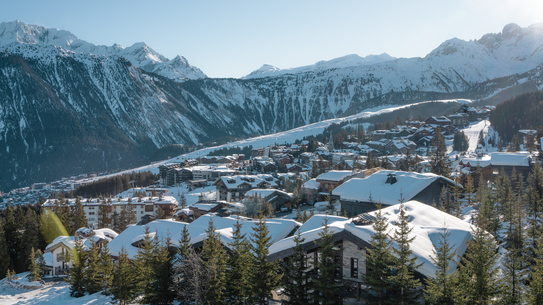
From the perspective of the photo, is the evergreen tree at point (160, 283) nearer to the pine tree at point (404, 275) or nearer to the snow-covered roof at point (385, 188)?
the pine tree at point (404, 275)

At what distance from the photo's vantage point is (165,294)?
2692cm

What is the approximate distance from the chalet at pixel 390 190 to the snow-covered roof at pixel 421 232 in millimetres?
13753

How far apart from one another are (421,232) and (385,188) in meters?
21.9

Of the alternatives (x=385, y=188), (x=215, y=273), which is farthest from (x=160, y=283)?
(x=385, y=188)

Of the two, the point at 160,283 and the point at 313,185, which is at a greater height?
the point at 160,283

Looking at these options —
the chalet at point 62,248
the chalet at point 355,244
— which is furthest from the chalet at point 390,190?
the chalet at point 62,248

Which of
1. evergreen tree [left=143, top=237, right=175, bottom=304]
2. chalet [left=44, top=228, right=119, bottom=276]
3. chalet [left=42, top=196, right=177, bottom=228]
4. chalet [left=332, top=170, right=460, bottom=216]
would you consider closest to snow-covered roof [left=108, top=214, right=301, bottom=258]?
evergreen tree [left=143, top=237, right=175, bottom=304]

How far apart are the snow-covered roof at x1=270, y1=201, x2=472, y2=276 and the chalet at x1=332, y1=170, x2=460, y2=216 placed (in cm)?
1375

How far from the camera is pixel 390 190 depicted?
43.2 metres

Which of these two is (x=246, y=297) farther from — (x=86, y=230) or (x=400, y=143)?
(x=400, y=143)

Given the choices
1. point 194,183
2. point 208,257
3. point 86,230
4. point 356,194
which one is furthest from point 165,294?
point 194,183

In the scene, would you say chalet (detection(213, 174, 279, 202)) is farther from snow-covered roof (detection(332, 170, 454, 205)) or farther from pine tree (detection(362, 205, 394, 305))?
pine tree (detection(362, 205, 394, 305))

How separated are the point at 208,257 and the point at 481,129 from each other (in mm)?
135799

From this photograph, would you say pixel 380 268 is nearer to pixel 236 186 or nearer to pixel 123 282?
pixel 123 282
